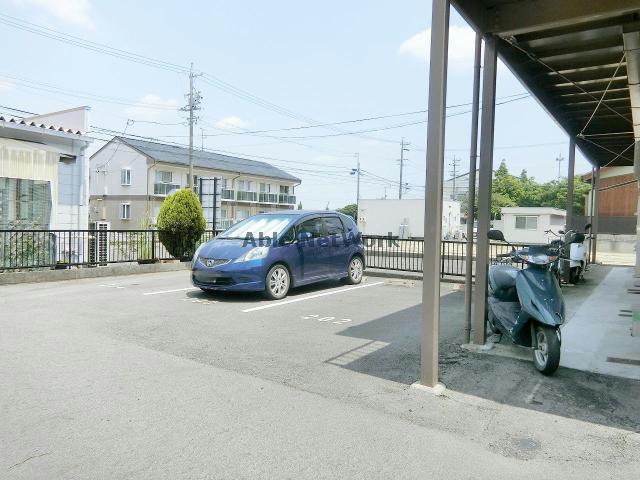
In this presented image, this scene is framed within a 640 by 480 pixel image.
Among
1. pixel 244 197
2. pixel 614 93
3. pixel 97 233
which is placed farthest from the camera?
pixel 244 197

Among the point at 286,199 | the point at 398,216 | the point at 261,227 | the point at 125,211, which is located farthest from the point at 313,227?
the point at 286,199

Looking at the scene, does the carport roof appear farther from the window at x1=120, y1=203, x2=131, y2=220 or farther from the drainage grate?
the window at x1=120, y1=203, x2=131, y2=220

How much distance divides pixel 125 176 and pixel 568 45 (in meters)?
35.0

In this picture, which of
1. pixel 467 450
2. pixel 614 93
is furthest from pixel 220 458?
pixel 614 93

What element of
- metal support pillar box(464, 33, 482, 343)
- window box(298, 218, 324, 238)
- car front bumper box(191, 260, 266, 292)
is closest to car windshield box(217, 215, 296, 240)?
window box(298, 218, 324, 238)

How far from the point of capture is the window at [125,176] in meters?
35.7

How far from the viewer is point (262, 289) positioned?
7.73 m

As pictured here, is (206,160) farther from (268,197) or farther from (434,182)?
(434,182)

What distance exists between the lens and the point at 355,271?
9.98 m

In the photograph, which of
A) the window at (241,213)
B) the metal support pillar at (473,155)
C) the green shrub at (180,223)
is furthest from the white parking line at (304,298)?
the window at (241,213)

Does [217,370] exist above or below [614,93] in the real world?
below

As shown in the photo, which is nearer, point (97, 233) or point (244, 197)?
point (97, 233)

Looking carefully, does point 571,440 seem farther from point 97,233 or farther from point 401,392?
point 97,233

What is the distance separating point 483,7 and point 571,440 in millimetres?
4215
